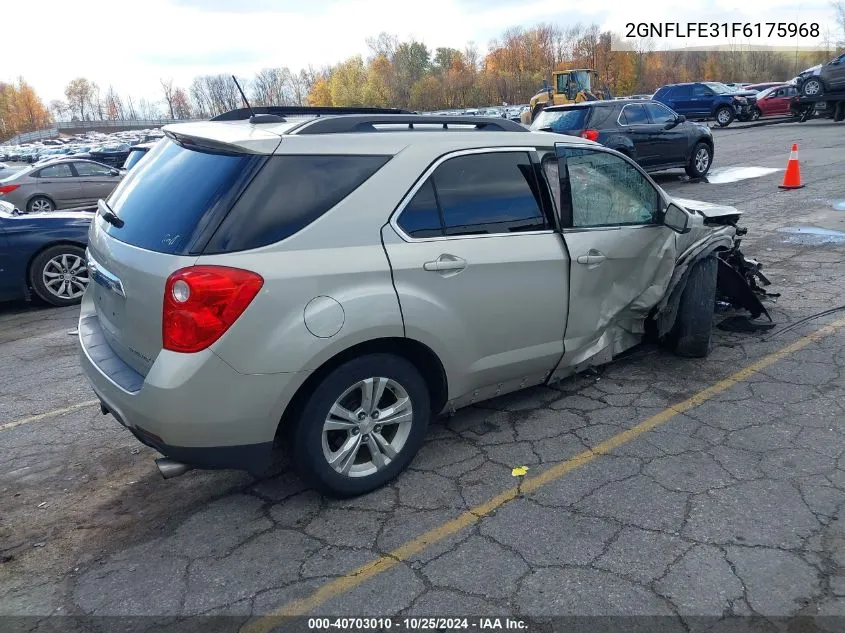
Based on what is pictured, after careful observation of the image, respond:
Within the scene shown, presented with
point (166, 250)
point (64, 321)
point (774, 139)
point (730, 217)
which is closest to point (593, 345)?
point (730, 217)

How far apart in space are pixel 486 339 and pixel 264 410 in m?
1.25

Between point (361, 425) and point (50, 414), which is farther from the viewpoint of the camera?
point (50, 414)

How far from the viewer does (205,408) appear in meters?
2.75

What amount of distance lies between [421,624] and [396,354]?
1232 millimetres

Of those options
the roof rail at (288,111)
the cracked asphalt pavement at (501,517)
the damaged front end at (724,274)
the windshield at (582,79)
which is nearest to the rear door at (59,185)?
the cracked asphalt pavement at (501,517)

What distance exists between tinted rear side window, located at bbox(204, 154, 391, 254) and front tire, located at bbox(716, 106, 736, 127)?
92.3ft

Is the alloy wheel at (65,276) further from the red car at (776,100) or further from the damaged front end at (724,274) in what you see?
the red car at (776,100)

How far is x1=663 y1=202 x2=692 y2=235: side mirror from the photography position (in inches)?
173

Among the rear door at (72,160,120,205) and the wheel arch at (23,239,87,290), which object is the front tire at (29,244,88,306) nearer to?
the wheel arch at (23,239,87,290)

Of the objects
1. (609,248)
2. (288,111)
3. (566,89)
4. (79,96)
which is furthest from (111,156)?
(79,96)

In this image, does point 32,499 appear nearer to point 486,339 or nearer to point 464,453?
point 464,453

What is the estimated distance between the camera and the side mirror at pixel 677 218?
4.41m

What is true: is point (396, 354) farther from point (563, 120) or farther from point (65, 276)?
point (563, 120)

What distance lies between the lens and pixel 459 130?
362 cm
